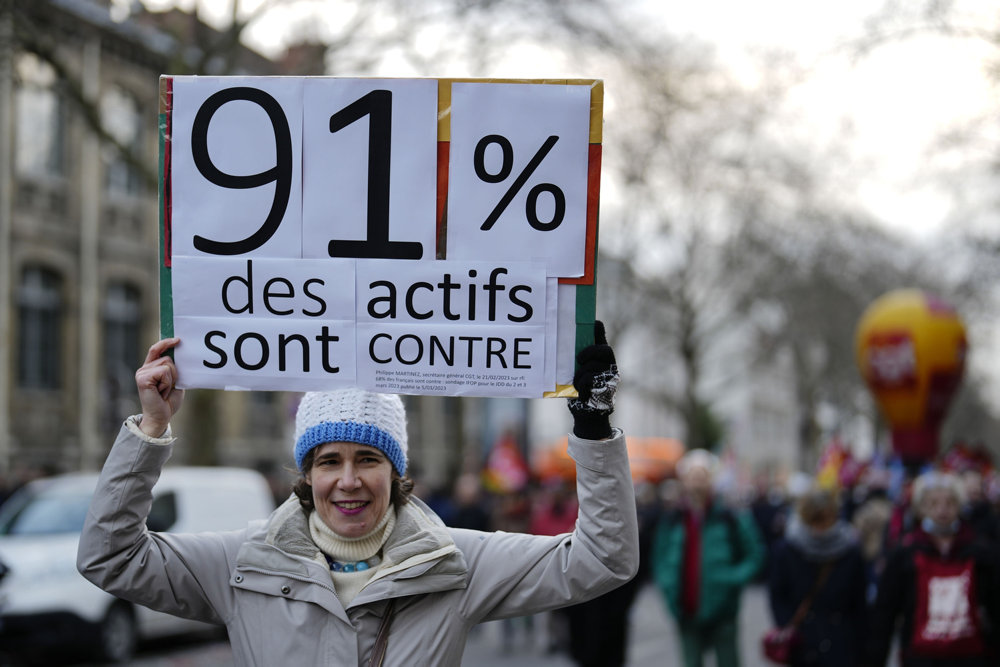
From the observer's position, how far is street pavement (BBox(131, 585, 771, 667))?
12.8m

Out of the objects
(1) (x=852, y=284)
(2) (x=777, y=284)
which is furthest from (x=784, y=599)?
(1) (x=852, y=284)

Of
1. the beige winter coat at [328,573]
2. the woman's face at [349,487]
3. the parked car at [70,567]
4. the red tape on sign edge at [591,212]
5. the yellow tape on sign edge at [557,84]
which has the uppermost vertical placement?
the yellow tape on sign edge at [557,84]

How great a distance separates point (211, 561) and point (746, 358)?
48.0 metres

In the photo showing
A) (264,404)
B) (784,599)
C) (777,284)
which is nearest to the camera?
(784,599)

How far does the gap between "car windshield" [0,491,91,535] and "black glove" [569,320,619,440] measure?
384 inches

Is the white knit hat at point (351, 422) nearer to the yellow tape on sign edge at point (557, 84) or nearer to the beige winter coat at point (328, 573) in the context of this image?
the beige winter coat at point (328, 573)

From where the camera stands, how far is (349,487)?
3.26 meters

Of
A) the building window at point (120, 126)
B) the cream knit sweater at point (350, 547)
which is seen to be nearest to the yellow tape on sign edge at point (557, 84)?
the cream knit sweater at point (350, 547)

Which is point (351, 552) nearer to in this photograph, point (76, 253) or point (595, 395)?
point (595, 395)

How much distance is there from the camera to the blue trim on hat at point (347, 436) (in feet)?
10.8

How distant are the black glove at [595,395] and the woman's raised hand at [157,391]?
0.98 metres

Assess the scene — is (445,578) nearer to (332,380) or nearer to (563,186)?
(332,380)

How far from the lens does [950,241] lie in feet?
56.1

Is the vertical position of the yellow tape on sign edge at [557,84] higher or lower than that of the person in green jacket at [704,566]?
higher
